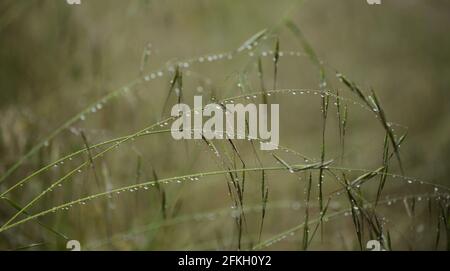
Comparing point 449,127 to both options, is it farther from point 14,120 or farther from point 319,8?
point 14,120

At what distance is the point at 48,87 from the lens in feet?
6.60

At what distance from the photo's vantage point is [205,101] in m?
1.95

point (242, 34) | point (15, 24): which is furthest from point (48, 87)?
point (242, 34)

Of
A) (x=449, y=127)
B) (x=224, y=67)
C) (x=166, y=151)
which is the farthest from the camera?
(x=224, y=67)

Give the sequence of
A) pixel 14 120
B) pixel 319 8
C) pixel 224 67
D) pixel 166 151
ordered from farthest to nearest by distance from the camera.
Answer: pixel 319 8, pixel 224 67, pixel 166 151, pixel 14 120

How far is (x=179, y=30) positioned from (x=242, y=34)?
271mm

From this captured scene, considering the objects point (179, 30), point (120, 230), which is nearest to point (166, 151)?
point (120, 230)

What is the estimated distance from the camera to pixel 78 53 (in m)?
2.07

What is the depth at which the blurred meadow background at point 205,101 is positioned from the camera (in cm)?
157

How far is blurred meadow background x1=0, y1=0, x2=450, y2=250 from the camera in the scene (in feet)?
5.16
